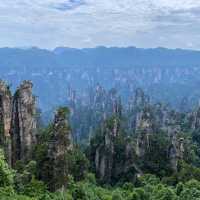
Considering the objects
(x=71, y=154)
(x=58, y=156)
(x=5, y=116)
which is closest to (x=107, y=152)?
(x=71, y=154)

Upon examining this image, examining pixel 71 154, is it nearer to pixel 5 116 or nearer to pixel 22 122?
pixel 22 122

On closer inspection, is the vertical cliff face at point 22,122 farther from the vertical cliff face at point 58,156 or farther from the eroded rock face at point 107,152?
the eroded rock face at point 107,152

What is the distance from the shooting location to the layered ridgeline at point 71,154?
164 ft

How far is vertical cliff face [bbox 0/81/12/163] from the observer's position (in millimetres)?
55469

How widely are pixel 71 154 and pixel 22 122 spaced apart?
22.0 ft

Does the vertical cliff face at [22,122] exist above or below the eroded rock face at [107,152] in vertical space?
above

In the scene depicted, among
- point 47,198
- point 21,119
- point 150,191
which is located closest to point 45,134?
point 21,119

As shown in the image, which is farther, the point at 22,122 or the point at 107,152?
the point at 107,152

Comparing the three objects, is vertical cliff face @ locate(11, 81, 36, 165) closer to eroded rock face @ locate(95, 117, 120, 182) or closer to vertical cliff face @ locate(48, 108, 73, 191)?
vertical cliff face @ locate(48, 108, 73, 191)

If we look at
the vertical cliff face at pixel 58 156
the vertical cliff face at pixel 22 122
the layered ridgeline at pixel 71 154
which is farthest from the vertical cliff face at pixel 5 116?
the vertical cliff face at pixel 58 156

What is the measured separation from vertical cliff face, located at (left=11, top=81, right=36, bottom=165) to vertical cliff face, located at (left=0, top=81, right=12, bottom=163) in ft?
4.39

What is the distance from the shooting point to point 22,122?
59.0 metres

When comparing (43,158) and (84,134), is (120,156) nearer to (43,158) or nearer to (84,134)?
(43,158)

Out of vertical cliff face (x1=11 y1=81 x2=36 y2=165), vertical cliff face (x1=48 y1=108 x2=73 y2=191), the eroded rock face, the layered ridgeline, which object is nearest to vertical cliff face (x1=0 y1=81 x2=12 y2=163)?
the layered ridgeline
